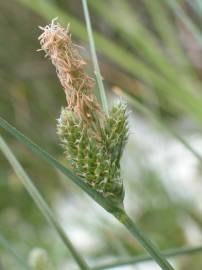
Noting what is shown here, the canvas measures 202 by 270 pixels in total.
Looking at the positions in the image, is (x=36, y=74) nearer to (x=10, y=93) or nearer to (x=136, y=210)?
(x=10, y=93)

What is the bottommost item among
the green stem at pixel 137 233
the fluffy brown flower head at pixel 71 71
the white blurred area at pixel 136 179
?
the green stem at pixel 137 233

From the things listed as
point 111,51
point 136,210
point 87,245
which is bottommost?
point 111,51

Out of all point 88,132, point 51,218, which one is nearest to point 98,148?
point 88,132

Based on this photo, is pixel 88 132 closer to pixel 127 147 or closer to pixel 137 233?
pixel 137 233

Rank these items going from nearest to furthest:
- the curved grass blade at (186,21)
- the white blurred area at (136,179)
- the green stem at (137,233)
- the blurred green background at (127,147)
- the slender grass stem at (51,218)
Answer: the green stem at (137,233), the slender grass stem at (51,218), the curved grass blade at (186,21), the blurred green background at (127,147), the white blurred area at (136,179)

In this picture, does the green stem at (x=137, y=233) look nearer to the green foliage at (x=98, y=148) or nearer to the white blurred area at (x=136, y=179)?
the green foliage at (x=98, y=148)

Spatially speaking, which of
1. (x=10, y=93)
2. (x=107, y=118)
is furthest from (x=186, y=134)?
(x=107, y=118)

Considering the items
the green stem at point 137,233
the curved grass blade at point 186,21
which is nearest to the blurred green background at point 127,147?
the curved grass blade at point 186,21
